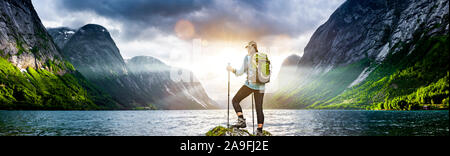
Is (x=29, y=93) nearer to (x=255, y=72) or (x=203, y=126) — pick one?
(x=203, y=126)

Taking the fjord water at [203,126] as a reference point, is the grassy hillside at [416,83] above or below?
above

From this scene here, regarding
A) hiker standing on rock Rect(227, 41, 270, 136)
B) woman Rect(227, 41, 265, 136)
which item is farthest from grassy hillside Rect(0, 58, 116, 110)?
hiker standing on rock Rect(227, 41, 270, 136)

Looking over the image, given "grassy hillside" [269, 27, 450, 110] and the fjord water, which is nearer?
the fjord water

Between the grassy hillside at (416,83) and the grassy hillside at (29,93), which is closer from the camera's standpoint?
the grassy hillside at (416,83)

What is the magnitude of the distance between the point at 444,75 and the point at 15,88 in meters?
277

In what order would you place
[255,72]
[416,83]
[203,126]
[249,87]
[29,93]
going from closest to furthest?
[255,72] < [249,87] < [203,126] < [416,83] < [29,93]

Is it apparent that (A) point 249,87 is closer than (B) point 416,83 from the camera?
Yes

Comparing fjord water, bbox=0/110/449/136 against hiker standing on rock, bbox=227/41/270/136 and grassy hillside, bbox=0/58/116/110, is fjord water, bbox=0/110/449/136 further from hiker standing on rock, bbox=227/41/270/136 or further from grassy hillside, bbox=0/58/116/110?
grassy hillside, bbox=0/58/116/110

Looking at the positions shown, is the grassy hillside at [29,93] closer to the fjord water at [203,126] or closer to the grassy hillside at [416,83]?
the fjord water at [203,126]

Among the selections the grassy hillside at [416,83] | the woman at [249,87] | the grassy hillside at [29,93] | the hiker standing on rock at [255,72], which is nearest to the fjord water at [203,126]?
the woman at [249,87]

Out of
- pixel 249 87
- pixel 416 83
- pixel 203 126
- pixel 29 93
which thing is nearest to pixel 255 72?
pixel 249 87

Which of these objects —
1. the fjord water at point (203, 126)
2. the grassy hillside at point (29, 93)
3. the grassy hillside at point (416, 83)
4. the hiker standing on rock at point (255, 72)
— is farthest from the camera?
the grassy hillside at point (29, 93)

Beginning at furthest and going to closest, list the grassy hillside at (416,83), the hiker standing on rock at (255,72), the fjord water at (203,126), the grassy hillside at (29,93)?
the grassy hillside at (29,93) → the grassy hillside at (416,83) → the fjord water at (203,126) → the hiker standing on rock at (255,72)
